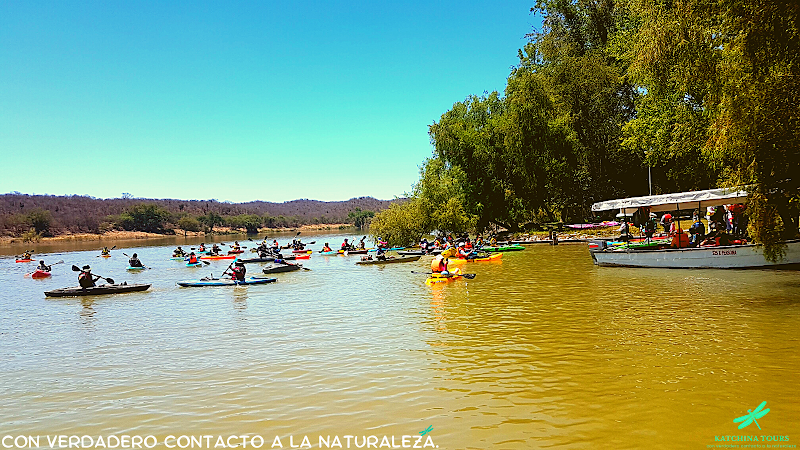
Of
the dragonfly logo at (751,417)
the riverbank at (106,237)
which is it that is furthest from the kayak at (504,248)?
the riverbank at (106,237)

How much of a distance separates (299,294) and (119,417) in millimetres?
14559

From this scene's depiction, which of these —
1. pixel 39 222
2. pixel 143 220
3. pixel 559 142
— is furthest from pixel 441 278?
pixel 143 220

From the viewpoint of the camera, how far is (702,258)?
23.1 meters

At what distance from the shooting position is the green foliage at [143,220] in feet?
398

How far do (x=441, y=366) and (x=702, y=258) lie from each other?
17.4 meters

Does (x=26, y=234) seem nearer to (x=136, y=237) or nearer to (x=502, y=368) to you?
(x=136, y=237)

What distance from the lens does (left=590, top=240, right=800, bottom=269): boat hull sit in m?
20.8

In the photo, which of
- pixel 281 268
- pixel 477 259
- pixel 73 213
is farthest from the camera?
pixel 73 213

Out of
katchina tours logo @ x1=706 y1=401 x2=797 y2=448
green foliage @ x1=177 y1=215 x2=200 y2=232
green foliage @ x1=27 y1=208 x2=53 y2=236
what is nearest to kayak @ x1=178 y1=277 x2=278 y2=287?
katchina tours logo @ x1=706 y1=401 x2=797 y2=448

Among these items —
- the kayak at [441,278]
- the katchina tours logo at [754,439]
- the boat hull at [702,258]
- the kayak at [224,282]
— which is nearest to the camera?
the katchina tours logo at [754,439]

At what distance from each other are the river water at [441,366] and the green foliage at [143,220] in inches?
4335

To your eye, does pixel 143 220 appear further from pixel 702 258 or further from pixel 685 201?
pixel 702 258

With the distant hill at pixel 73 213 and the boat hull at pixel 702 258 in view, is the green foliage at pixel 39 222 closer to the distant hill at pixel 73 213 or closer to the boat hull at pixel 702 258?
the distant hill at pixel 73 213

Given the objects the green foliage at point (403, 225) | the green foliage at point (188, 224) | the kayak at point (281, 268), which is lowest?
the kayak at point (281, 268)
